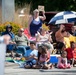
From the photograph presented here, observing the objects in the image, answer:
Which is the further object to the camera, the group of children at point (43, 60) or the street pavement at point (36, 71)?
the group of children at point (43, 60)

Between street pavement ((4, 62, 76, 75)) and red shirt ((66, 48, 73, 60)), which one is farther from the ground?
red shirt ((66, 48, 73, 60))

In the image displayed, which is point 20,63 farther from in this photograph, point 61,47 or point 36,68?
point 61,47

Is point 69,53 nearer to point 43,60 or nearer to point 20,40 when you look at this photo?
point 43,60

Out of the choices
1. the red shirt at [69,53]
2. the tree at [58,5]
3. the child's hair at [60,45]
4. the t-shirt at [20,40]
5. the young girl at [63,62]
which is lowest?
the young girl at [63,62]

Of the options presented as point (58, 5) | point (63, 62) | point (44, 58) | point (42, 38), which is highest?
point (58, 5)

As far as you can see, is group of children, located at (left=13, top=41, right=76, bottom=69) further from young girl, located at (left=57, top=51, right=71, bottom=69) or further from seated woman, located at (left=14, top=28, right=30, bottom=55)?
seated woman, located at (left=14, top=28, right=30, bottom=55)

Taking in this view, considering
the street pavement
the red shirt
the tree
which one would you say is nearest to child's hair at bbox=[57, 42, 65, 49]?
the red shirt

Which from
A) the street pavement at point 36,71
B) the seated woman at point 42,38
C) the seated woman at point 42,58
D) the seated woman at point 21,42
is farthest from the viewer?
the seated woman at point 21,42

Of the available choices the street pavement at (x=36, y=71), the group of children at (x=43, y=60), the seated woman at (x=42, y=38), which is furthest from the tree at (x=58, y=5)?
the street pavement at (x=36, y=71)

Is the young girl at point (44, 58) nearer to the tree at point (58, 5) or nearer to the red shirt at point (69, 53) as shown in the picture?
the red shirt at point (69, 53)

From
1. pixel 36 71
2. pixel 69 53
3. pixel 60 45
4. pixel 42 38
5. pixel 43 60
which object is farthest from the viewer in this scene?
pixel 60 45

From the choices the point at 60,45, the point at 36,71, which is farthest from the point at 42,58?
the point at 60,45

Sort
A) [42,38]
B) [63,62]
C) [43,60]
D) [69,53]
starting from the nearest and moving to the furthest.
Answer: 1. [43,60]
2. [63,62]
3. [69,53]
4. [42,38]

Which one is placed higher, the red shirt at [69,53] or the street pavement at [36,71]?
the red shirt at [69,53]
